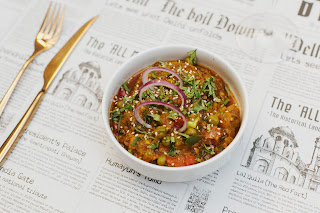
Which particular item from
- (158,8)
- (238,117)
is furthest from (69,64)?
(238,117)

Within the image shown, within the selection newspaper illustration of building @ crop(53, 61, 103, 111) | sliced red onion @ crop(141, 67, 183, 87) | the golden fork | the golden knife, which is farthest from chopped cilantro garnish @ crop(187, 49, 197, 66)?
the golden fork

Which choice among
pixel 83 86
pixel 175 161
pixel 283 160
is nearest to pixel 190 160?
pixel 175 161

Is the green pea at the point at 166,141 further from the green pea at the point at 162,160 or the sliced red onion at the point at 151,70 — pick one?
the sliced red onion at the point at 151,70

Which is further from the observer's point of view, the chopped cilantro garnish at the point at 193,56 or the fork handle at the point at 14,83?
the fork handle at the point at 14,83

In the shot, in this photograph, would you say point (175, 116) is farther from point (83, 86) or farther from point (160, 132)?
point (83, 86)

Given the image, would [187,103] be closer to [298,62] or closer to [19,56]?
[298,62]

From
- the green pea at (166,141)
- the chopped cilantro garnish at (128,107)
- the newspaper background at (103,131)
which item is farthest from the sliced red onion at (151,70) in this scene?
the newspaper background at (103,131)
